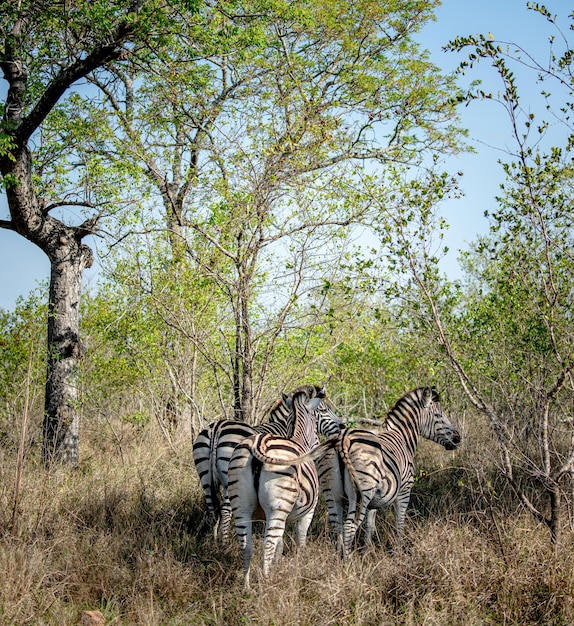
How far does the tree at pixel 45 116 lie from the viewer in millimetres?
11734

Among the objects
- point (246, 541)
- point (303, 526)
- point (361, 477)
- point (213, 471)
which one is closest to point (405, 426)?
point (361, 477)

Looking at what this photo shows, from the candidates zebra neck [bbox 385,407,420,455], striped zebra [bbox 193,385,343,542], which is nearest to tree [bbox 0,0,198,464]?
striped zebra [bbox 193,385,343,542]

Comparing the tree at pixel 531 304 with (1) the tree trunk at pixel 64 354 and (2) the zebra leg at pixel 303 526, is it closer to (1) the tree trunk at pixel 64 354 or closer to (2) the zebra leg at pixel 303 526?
(2) the zebra leg at pixel 303 526

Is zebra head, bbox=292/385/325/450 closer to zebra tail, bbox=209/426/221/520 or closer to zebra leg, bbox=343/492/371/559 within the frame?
zebra tail, bbox=209/426/221/520

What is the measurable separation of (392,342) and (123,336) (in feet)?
19.1

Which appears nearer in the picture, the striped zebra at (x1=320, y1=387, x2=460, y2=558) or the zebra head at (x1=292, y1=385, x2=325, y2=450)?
the striped zebra at (x1=320, y1=387, x2=460, y2=558)

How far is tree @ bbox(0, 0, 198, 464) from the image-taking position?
38.5 ft

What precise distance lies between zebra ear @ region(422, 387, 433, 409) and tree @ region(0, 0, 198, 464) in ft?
20.0

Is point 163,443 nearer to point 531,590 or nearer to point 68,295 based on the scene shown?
point 68,295

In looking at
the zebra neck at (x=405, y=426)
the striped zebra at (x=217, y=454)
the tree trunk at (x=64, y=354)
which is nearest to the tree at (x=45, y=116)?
the tree trunk at (x=64, y=354)

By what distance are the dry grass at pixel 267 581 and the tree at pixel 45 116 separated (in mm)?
4520

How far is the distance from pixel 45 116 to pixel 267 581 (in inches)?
381

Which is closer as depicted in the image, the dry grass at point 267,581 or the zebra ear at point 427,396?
the dry grass at point 267,581

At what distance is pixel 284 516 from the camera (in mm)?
6355
